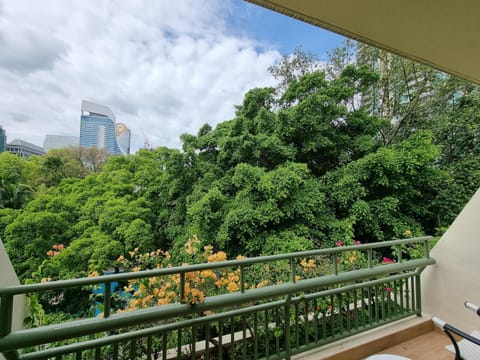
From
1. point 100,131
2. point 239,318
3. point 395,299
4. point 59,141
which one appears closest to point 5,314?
point 239,318

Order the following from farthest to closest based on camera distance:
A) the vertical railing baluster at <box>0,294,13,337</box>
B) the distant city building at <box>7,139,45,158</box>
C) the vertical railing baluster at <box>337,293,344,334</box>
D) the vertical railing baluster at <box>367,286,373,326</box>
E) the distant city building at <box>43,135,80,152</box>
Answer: the distant city building at <box>43,135,80,152</box>, the distant city building at <box>7,139,45,158</box>, the vertical railing baluster at <box>367,286,373,326</box>, the vertical railing baluster at <box>337,293,344,334</box>, the vertical railing baluster at <box>0,294,13,337</box>

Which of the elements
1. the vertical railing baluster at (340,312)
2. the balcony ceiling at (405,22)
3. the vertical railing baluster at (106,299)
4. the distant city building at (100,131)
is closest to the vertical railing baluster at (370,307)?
the vertical railing baluster at (340,312)

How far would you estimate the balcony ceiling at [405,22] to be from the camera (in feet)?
3.03

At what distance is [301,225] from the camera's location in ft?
13.4

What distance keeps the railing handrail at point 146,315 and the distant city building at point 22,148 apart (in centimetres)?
910

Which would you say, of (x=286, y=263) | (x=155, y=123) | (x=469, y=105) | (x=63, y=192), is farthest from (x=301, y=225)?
(x=155, y=123)

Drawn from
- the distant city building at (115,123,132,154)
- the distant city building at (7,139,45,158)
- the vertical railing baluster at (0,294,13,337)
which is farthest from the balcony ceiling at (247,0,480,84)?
the distant city building at (7,139,45,158)

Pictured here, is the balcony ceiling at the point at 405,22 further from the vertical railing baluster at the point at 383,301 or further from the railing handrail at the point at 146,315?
the vertical railing baluster at the point at 383,301

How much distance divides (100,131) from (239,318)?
34.8ft

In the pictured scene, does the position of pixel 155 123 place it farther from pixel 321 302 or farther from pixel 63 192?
pixel 321 302

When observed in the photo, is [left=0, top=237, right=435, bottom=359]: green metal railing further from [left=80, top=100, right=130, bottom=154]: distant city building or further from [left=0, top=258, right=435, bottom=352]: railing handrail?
[left=80, top=100, right=130, bottom=154]: distant city building

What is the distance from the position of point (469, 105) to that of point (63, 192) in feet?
34.4

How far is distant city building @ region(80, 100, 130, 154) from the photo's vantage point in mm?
9405

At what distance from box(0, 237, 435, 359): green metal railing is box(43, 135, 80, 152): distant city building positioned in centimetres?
988
